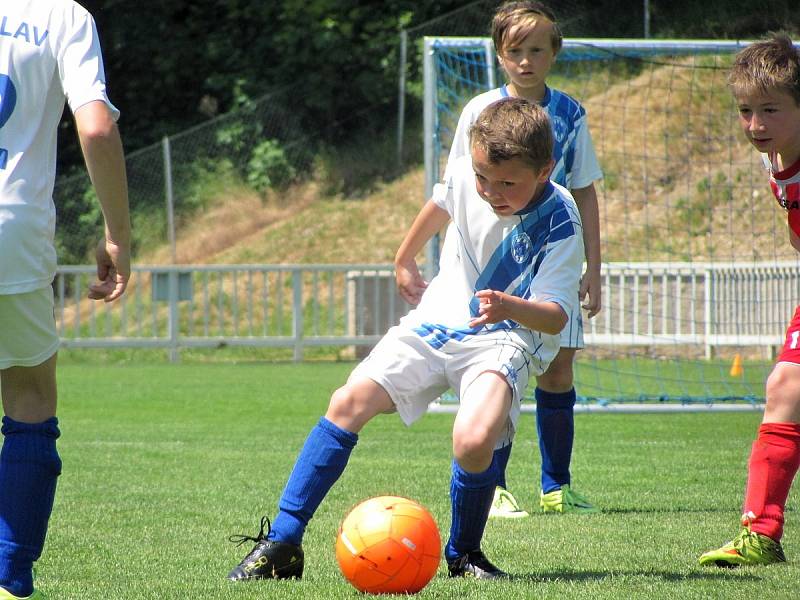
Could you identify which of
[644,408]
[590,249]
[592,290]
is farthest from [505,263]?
[644,408]

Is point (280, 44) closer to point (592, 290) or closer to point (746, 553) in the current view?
point (592, 290)

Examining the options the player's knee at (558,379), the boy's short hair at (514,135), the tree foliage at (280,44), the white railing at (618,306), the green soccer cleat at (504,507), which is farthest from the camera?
the tree foliage at (280,44)

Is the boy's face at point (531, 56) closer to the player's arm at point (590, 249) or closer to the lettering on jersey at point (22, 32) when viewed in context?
the player's arm at point (590, 249)

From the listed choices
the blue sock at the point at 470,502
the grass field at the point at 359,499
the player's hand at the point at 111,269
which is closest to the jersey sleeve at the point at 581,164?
the grass field at the point at 359,499

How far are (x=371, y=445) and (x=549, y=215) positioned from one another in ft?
13.1

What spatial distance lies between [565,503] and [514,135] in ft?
6.46

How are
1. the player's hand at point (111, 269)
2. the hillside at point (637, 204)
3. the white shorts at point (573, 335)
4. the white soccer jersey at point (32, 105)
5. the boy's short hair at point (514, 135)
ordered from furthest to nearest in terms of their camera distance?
the hillside at point (637, 204) → the white shorts at point (573, 335) → the boy's short hair at point (514, 135) → the player's hand at point (111, 269) → the white soccer jersey at point (32, 105)

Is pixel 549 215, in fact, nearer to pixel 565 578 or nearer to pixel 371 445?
pixel 565 578

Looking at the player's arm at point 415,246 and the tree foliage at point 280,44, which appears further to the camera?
the tree foliage at point 280,44

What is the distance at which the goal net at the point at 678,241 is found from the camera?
535 inches

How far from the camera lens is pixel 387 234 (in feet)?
70.8

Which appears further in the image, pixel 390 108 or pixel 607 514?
pixel 390 108

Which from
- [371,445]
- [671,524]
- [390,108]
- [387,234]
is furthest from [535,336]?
[390,108]

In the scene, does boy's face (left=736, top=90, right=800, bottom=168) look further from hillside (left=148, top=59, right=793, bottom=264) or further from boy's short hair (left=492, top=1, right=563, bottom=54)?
hillside (left=148, top=59, right=793, bottom=264)
